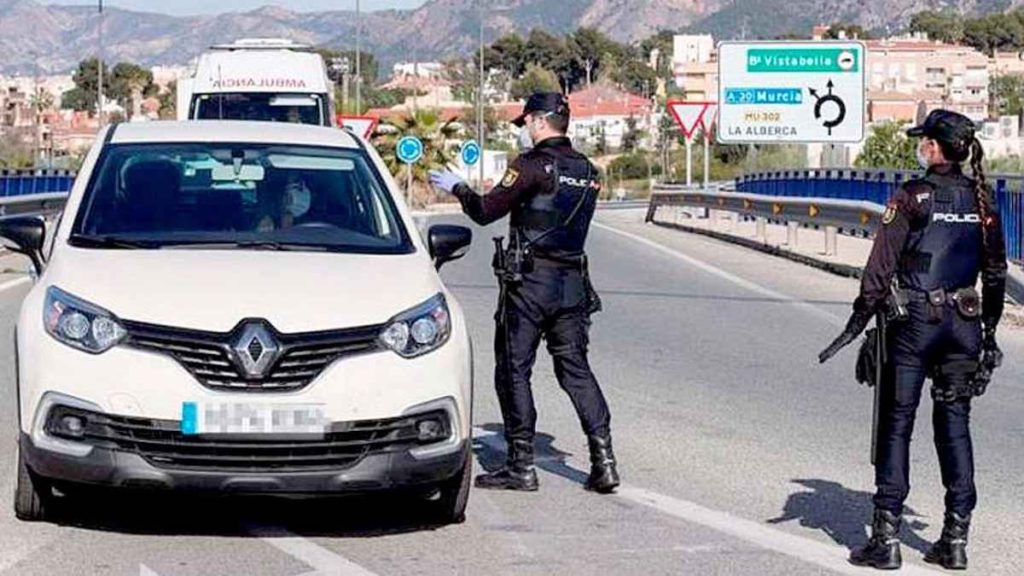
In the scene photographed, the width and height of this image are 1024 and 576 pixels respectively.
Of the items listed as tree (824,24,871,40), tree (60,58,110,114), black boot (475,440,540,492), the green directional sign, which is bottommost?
black boot (475,440,540,492)

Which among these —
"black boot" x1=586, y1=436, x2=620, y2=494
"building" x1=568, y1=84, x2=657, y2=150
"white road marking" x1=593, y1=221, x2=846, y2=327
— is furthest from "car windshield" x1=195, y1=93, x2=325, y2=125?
"building" x1=568, y1=84, x2=657, y2=150

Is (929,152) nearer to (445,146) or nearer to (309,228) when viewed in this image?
(309,228)

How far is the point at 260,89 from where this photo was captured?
94.2 feet

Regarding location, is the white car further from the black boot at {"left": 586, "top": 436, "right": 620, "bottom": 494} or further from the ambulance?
Answer: the ambulance

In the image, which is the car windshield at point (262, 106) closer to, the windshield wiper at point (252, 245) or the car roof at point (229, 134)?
the car roof at point (229, 134)

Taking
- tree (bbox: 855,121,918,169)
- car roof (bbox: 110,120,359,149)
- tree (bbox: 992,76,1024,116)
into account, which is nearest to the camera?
car roof (bbox: 110,120,359,149)

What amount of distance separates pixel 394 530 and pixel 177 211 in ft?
5.94

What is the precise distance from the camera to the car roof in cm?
904

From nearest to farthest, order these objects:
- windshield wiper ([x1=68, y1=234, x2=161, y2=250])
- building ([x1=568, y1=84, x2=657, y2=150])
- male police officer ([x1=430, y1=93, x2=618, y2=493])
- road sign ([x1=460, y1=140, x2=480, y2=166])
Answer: windshield wiper ([x1=68, y1=234, x2=161, y2=250])
male police officer ([x1=430, y1=93, x2=618, y2=493])
road sign ([x1=460, y1=140, x2=480, y2=166])
building ([x1=568, y1=84, x2=657, y2=150])

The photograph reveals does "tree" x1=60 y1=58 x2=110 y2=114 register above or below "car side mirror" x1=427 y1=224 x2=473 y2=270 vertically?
above

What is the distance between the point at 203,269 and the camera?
25.2 ft

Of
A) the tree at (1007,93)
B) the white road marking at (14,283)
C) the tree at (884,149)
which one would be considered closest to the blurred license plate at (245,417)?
the white road marking at (14,283)

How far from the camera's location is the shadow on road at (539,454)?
9.29m

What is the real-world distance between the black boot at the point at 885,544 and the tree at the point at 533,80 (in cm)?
13485
